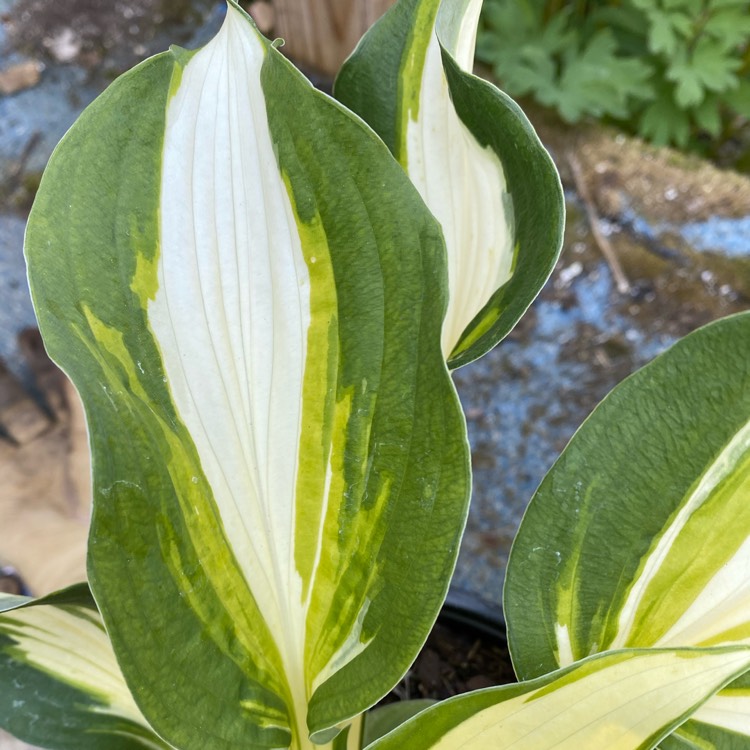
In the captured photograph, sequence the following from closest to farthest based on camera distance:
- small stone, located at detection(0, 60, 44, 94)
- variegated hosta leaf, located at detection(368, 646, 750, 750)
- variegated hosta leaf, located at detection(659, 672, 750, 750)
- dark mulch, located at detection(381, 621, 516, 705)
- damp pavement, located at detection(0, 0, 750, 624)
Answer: variegated hosta leaf, located at detection(368, 646, 750, 750)
variegated hosta leaf, located at detection(659, 672, 750, 750)
dark mulch, located at detection(381, 621, 516, 705)
damp pavement, located at detection(0, 0, 750, 624)
small stone, located at detection(0, 60, 44, 94)

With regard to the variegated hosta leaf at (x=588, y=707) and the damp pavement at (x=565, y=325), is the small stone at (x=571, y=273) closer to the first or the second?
the damp pavement at (x=565, y=325)

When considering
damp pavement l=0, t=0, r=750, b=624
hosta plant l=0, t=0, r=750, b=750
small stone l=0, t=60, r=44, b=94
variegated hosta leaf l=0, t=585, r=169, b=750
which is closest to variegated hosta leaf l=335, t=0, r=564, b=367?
hosta plant l=0, t=0, r=750, b=750

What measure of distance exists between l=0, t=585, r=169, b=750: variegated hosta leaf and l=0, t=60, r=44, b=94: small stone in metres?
1.16

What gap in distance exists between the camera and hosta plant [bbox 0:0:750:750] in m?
0.35

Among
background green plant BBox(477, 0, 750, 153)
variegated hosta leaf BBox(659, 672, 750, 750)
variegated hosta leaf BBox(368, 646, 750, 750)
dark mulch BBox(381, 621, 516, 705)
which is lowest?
dark mulch BBox(381, 621, 516, 705)

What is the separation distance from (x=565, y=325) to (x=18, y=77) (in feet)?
3.37

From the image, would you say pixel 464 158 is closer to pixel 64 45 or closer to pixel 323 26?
pixel 323 26

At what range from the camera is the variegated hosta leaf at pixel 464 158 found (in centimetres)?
41

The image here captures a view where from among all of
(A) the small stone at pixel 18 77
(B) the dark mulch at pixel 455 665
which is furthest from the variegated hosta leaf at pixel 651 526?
(A) the small stone at pixel 18 77

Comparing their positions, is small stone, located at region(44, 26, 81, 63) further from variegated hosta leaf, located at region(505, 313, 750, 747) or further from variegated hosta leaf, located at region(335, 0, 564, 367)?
variegated hosta leaf, located at region(505, 313, 750, 747)

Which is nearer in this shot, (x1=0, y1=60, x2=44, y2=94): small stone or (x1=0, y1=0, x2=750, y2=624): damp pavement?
(x1=0, y1=0, x2=750, y2=624): damp pavement

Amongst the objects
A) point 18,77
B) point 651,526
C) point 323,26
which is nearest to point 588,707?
point 651,526

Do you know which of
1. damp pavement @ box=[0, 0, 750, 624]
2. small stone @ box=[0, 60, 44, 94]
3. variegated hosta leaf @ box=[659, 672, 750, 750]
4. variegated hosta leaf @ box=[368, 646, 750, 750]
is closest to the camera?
variegated hosta leaf @ box=[368, 646, 750, 750]

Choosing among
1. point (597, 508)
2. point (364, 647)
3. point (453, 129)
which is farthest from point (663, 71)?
point (364, 647)
